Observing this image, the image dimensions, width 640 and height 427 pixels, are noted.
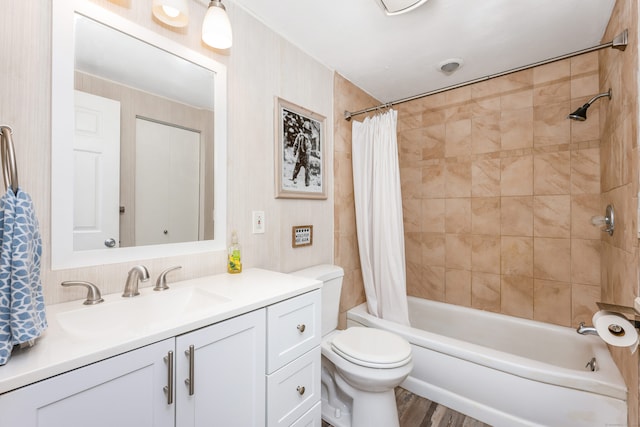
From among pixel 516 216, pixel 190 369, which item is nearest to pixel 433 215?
pixel 516 216

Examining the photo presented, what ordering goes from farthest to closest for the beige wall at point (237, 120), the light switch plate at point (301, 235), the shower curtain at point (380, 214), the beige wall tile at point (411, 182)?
the beige wall tile at point (411, 182)
the shower curtain at point (380, 214)
the light switch plate at point (301, 235)
the beige wall at point (237, 120)

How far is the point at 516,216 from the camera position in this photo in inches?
84.3

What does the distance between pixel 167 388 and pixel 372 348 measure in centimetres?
109

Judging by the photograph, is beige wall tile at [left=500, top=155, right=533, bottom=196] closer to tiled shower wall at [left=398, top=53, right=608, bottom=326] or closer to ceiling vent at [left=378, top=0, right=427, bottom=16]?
tiled shower wall at [left=398, top=53, right=608, bottom=326]

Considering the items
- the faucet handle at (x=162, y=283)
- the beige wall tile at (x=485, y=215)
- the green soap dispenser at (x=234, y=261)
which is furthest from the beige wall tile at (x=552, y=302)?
the faucet handle at (x=162, y=283)

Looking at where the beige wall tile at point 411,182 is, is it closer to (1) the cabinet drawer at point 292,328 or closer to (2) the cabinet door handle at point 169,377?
(1) the cabinet drawer at point 292,328

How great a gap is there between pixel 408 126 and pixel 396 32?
1.10m

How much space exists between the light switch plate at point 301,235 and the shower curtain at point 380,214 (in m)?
0.48

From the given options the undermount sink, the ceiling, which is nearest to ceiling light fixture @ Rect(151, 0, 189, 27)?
the ceiling

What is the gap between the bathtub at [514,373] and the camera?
1.35 m

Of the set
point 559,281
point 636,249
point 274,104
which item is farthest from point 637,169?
point 274,104

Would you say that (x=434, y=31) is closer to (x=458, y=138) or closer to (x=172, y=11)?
(x=458, y=138)

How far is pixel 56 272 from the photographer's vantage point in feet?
3.09

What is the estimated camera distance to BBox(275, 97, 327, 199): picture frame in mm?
1706
